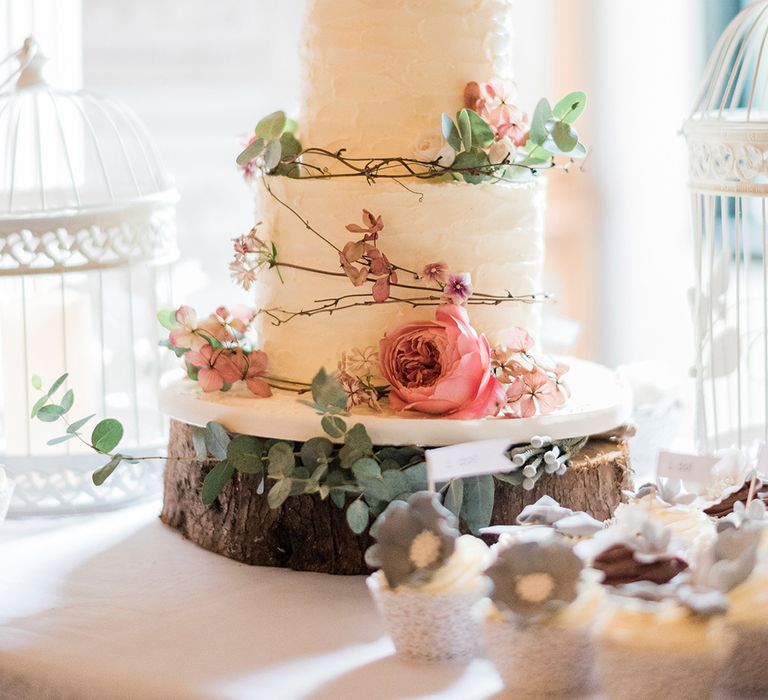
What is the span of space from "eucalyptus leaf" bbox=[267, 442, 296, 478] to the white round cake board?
2 cm

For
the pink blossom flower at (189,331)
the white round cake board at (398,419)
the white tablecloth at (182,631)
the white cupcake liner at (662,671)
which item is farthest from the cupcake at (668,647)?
the pink blossom flower at (189,331)

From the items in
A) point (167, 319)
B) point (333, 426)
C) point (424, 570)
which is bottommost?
point (424, 570)

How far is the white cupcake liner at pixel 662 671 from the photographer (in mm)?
928

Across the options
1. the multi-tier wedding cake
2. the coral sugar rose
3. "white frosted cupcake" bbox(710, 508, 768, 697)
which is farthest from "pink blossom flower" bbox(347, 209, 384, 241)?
"white frosted cupcake" bbox(710, 508, 768, 697)

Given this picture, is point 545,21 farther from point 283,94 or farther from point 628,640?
point 628,640

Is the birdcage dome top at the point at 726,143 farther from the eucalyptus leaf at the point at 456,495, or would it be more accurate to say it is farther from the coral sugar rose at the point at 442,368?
the eucalyptus leaf at the point at 456,495

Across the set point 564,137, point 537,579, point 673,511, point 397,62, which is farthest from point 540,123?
point 537,579

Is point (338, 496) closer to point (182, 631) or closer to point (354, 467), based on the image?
point (354, 467)

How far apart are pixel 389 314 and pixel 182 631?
43 centimetres

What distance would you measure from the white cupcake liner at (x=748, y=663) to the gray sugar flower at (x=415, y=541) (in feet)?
0.86

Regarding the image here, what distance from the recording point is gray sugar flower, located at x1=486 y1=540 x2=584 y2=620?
3.15 feet

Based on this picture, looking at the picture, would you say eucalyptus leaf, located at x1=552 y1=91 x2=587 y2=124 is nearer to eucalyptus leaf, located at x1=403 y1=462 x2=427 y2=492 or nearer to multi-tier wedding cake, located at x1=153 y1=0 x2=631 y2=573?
multi-tier wedding cake, located at x1=153 y1=0 x2=631 y2=573

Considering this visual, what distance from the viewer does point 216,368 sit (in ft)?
4.61

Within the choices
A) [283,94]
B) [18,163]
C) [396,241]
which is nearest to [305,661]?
[396,241]
